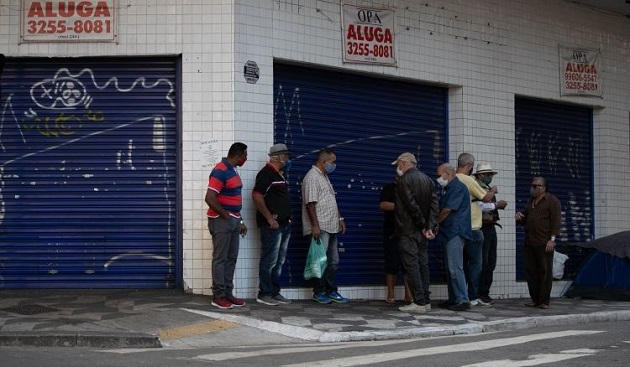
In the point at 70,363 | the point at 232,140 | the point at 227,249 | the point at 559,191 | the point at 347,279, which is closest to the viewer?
the point at 70,363

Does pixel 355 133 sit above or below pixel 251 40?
below

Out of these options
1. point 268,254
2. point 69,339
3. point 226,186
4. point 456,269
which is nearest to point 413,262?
point 456,269

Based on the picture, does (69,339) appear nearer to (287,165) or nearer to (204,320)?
(204,320)

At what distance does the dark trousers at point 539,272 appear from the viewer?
43.6 ft

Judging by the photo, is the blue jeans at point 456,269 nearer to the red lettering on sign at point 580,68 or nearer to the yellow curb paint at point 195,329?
the yellow curb paint at point 195,329

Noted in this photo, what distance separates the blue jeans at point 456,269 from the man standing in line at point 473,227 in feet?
1.81

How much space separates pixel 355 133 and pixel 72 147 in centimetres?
415

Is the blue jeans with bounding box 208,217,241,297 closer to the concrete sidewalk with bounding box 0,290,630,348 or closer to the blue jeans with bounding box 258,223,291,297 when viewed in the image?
the concrete sidewalk with bounding box 0,290,630,348

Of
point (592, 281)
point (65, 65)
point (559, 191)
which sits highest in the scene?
point (65, 65)

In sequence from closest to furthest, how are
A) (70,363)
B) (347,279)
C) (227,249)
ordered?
(70,363)
(227,249)
(347,279)

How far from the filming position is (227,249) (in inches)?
447

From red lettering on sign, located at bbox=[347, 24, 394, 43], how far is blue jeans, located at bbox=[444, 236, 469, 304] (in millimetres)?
3434

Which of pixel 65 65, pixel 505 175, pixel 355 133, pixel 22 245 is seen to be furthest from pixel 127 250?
pixel 505 175

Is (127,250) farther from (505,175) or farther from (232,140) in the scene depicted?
(505,175)
